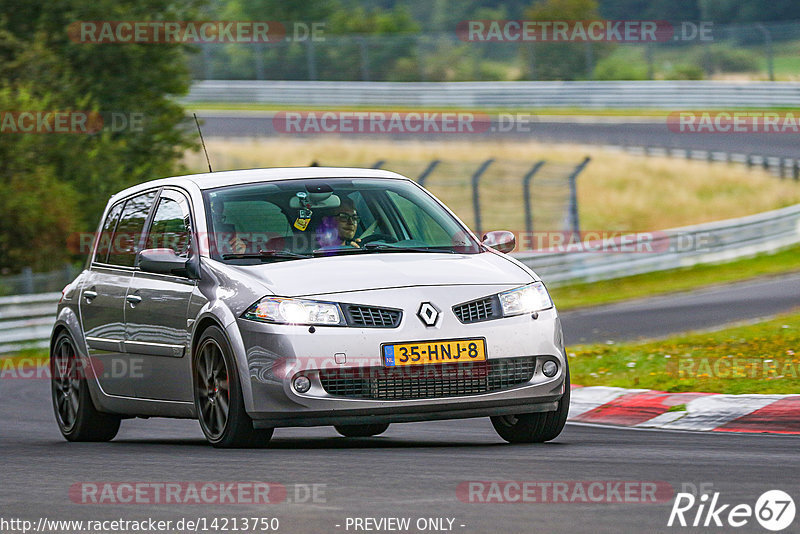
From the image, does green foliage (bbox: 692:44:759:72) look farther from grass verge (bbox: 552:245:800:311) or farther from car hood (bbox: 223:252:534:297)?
car hood (bbox: 223:252:534:297)

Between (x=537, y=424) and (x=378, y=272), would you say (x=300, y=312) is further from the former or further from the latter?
(x=537, y=424)

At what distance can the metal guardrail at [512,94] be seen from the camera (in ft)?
145

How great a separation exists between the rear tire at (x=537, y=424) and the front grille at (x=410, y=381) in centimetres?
61

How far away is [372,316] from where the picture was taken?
25.2 feet

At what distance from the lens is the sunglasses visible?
28.7ft

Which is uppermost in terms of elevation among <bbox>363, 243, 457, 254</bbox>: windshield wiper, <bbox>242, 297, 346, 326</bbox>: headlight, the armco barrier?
<bbox>363, 243, 457, 254</bbox>: windshield wiper

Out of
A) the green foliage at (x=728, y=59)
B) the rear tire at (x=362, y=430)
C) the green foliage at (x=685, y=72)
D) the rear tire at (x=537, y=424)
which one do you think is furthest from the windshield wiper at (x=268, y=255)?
the green foliage at (x=685, y=72)

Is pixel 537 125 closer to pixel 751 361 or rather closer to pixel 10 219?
pixel 10 219

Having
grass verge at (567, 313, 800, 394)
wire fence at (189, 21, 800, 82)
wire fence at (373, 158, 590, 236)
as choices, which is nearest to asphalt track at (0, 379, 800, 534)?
grass verge at (567, 313, 800, 394)

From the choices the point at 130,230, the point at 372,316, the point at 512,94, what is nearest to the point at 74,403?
the point at 130,230

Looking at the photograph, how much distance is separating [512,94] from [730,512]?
139ft

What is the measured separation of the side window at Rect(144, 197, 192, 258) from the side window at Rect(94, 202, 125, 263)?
2.24 ft

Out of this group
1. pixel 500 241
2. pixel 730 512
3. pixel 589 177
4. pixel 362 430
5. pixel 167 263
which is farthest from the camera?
pixel 589 177

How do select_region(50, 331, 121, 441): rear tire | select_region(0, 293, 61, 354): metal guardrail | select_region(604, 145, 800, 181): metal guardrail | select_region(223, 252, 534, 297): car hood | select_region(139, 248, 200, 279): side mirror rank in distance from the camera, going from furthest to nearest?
select_region(604, 145, 800, 181): metal guardrail < select_region(0, 293, 61, 354): metal guardrail < select_region(50, 331, 121, 441): rear tire < select_region(139, 248, 200, 279): side mirror < select_region(223, 252, 534, 297): car hood
